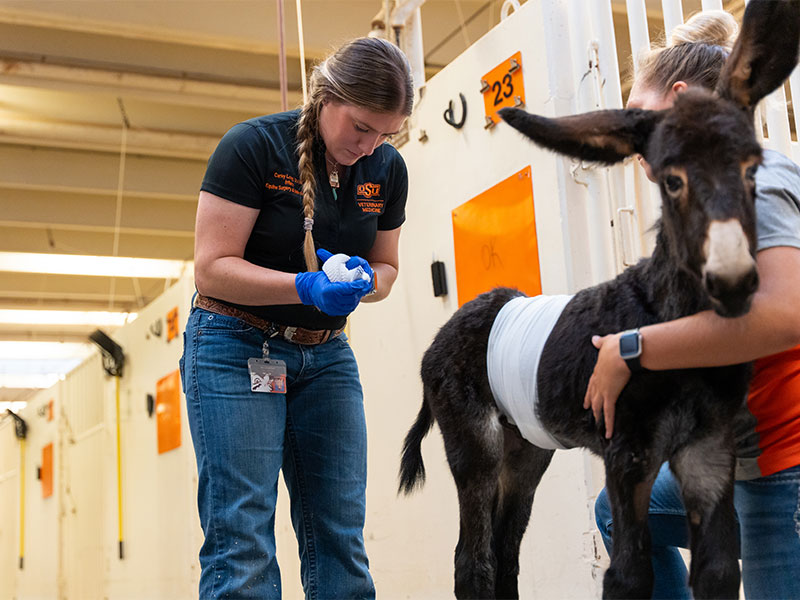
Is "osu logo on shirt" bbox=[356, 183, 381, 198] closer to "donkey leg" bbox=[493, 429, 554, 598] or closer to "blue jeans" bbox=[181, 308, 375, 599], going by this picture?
"blue jeans" bbox=[181, 308, 375, 599]

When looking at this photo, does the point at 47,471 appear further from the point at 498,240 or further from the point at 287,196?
the point at 287,196

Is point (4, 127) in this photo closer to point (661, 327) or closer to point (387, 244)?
point (387, 244)

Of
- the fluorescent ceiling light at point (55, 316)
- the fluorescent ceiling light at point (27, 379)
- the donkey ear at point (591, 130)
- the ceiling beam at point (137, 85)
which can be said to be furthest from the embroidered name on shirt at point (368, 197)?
the fluorescent ceiling light at point (27, 379)

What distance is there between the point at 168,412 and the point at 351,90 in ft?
14.2

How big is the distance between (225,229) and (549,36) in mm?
1759

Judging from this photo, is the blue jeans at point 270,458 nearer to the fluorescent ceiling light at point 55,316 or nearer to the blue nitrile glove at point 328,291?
the blue nitrile glove at point 328,291

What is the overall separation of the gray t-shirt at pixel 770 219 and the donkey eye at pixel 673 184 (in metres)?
0.16

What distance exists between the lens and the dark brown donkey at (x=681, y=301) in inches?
49.8

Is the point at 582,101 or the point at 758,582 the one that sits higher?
the point at 582,101

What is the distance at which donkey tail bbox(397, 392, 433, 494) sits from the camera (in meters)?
2.00

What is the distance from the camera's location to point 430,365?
1917mm

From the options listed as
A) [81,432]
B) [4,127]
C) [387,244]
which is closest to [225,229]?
[387,244]

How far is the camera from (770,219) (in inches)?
54.8

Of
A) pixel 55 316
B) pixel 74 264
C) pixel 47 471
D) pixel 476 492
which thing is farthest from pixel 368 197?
pixel 55 316
